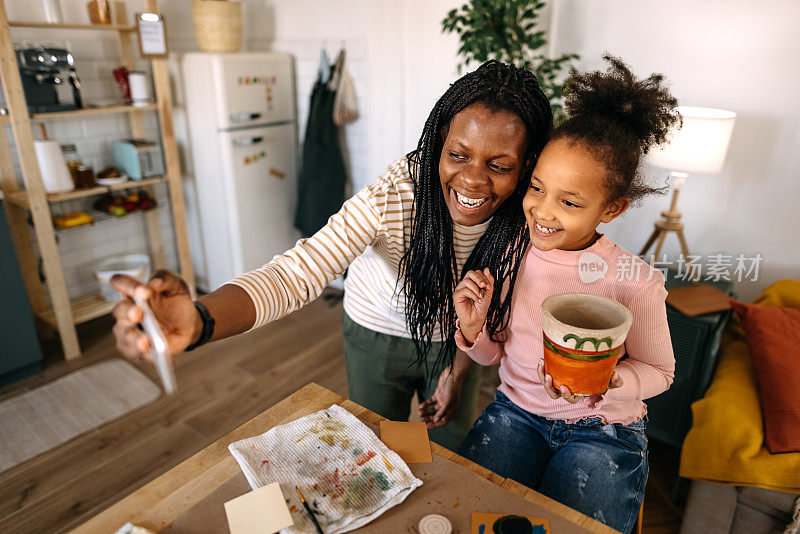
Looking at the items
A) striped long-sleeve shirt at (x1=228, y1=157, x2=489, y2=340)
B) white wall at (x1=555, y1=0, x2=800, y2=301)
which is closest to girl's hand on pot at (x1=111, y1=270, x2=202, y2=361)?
striped long-sleeve shirt at (x1=228, y1=157, x2=489, y2=340)

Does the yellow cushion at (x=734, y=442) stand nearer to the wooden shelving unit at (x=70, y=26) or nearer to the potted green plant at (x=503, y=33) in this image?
the potted green plant at (x=503, y=33)

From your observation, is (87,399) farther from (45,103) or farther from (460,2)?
(460,2)

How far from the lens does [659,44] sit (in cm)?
239

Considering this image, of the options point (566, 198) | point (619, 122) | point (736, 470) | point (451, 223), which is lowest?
point (736, 470)

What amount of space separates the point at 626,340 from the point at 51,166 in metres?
2.78

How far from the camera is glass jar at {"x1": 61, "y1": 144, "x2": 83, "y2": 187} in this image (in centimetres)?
289

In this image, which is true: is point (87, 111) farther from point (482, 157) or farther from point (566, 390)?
point (566, 390)

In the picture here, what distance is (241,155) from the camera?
3287mm

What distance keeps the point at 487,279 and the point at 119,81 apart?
9.27 ft

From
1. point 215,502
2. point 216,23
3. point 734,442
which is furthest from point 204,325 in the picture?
point 216,23

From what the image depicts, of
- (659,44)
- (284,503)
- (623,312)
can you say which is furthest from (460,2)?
(284,503)

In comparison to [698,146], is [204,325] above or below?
below

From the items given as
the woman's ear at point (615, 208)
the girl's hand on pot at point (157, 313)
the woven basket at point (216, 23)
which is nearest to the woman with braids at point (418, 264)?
the girl's hand on pot at point (157, 313)

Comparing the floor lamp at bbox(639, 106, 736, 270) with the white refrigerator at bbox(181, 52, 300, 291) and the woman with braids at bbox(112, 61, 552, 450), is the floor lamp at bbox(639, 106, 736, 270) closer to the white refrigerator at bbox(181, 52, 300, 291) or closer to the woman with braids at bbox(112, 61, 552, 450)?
the woman with braids at bbox(112, 61, 552, 450)
